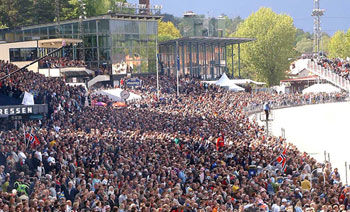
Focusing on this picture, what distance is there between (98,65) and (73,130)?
121ft

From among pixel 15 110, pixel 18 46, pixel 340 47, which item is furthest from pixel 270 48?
pixel 15 110

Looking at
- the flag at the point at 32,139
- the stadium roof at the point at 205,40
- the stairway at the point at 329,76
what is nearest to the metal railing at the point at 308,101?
the stairway at the point at 329,76

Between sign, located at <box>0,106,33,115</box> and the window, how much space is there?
2275 centimetres

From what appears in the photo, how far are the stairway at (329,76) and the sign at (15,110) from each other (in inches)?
2397

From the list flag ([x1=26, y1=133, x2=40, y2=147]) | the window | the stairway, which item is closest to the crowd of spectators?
the stairway

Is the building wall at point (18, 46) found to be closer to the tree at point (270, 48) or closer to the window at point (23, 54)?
the window at point (23, 54)

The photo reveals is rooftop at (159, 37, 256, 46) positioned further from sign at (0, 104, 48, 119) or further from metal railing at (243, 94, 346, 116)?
sign at (0, 104, 48, 119)

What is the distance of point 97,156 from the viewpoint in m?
25.2

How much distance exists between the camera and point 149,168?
2344 centimetres

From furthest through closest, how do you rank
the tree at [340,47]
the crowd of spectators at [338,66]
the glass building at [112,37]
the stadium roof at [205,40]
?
the tree at [340,47] < the crowd of spectators at [338,66] < the stadium roof at [205,40] < the glass building at [112,37]

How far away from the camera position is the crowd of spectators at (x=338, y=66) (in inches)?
3613

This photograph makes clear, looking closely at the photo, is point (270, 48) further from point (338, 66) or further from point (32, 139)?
point (32, 139)

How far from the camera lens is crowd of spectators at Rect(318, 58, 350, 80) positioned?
301 ft

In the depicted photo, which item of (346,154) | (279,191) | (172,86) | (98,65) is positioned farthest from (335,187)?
(98,65)
